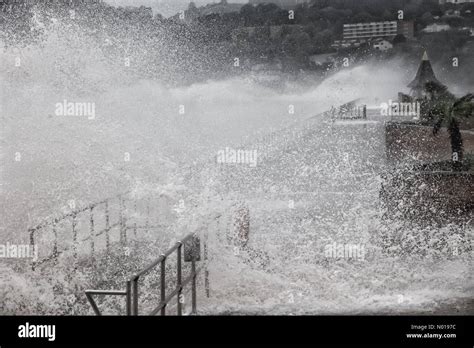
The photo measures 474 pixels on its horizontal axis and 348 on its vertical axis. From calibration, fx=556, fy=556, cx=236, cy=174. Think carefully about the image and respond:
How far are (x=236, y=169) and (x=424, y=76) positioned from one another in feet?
7.79

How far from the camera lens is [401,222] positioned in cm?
542

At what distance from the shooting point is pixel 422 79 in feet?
15.2

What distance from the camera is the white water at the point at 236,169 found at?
452 cm

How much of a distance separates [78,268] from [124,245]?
0.59 meters

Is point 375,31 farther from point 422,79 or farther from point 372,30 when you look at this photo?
point 422,79

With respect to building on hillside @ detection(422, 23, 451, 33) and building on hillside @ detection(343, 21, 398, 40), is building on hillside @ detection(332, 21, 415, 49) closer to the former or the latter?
building on hillside @ detection(343, 21, 398, 40)

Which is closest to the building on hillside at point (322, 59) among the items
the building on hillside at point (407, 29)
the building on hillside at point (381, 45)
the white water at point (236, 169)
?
the white water at point (236, 169)

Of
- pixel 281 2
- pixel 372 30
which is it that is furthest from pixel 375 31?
pixel 281 2

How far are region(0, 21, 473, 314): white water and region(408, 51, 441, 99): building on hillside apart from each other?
0.33 feet

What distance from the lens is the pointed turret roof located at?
4.63 metres
